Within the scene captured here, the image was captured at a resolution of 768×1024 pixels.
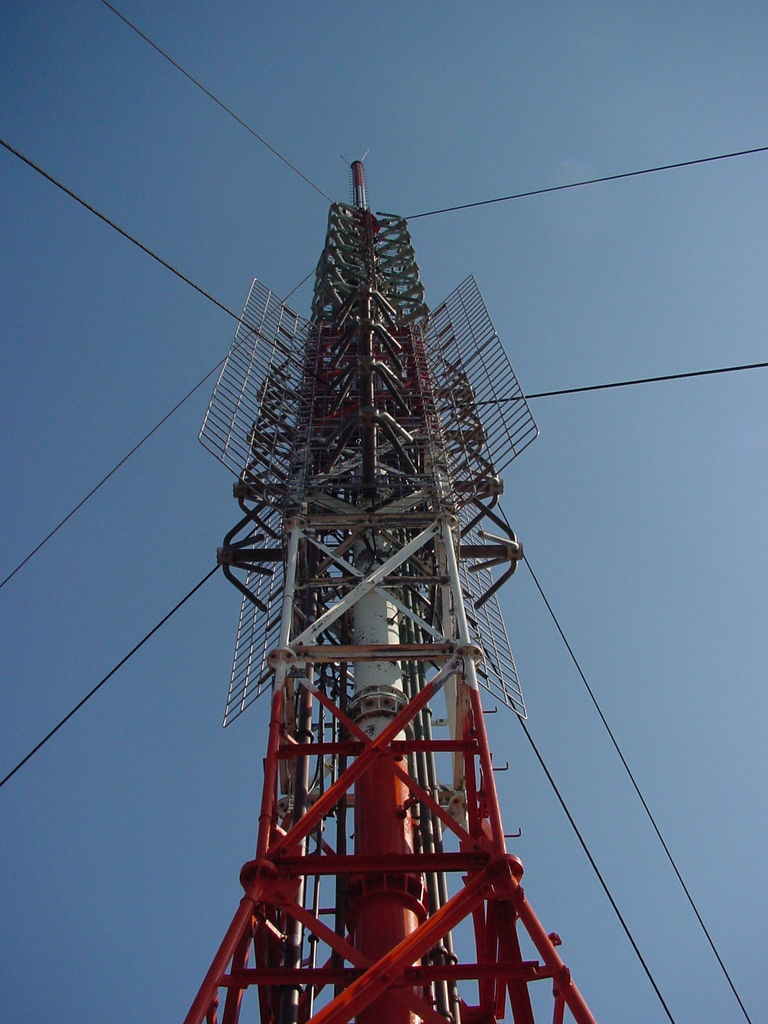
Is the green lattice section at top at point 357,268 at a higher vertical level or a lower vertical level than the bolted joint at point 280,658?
higher

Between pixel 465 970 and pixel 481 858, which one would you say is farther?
pixel 481 858

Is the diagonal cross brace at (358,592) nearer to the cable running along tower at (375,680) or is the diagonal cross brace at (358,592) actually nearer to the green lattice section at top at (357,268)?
the cable running along tower at (375,680)

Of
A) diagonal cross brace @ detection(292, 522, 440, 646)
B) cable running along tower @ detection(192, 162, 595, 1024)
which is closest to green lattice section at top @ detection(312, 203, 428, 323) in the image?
cable running along tower @ detection(192, 162, 595, 1024)

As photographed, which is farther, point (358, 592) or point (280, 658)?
point (358, 592)

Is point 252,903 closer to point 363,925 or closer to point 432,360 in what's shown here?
point 363,925

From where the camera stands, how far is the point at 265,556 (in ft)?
41.3

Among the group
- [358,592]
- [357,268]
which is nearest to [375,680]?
[358,592]

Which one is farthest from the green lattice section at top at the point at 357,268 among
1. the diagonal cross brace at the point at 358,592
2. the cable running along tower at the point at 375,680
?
the diagonal cross brace at the point at 358,592

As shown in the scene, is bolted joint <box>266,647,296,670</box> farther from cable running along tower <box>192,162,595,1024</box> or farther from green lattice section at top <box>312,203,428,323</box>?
green lattice section at top <box>312,203,428,323</box>

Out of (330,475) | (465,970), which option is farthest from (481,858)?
(330,475)

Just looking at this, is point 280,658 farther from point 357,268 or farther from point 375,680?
point 357,268

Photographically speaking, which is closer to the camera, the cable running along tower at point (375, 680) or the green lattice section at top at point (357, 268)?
the cable running along tower at point (375, 680)

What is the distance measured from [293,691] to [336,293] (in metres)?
10.3

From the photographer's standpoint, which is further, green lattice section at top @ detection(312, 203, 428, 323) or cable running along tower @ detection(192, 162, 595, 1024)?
green lattice section at top @ detection(312, 203, 428, 323)
